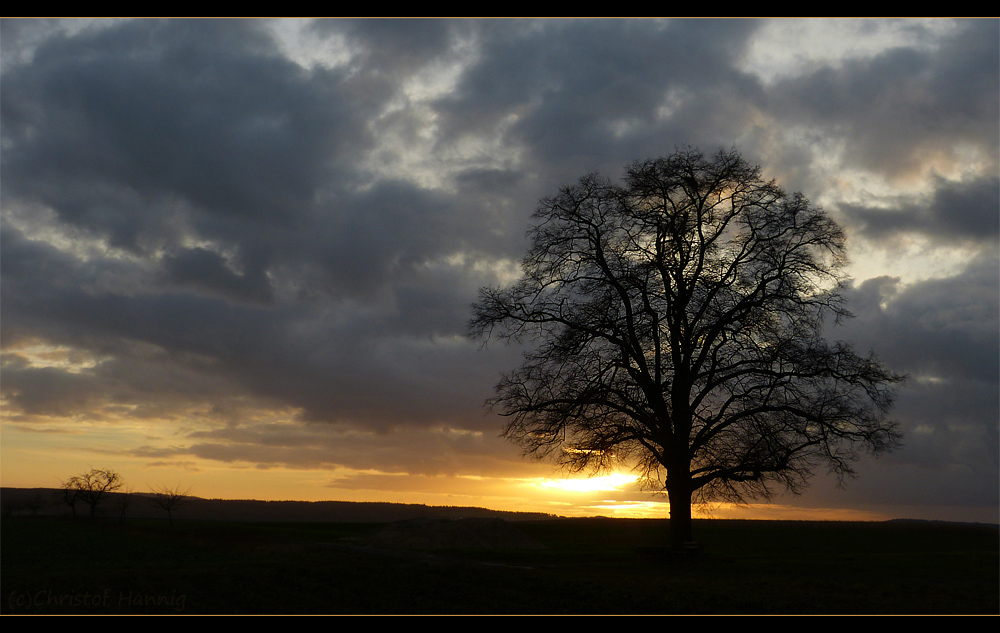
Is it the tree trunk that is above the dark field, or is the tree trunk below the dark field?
above

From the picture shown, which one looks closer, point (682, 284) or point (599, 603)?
point (599, 603)

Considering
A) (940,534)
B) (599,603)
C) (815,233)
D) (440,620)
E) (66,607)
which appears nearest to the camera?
(440,620)

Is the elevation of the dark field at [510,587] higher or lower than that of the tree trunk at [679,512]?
lower

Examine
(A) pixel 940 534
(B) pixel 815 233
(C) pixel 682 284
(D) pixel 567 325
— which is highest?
(B) pixel 815 233

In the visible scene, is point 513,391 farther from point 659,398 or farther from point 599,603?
point 599,603

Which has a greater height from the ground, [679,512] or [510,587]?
[679,512]

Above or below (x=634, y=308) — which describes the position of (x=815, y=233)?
above

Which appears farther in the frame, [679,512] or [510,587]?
[679,512]

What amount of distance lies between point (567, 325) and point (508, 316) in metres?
2.31

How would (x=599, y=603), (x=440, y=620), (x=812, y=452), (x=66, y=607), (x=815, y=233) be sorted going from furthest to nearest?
(x=815, y=233) < (x=812, y=452) < (x=599, y=603) < (x=66, y=607) < (x=440, y=620)

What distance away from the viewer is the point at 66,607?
13.2 m

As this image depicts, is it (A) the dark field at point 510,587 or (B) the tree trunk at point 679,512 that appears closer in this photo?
(A) the dark field at point 510,587

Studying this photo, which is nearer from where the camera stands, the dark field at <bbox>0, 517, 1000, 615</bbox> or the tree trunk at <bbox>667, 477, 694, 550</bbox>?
the dark field at <bbox>0, 517, 1000, 615</bbox>

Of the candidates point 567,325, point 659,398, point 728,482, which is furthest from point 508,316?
point 728,482
